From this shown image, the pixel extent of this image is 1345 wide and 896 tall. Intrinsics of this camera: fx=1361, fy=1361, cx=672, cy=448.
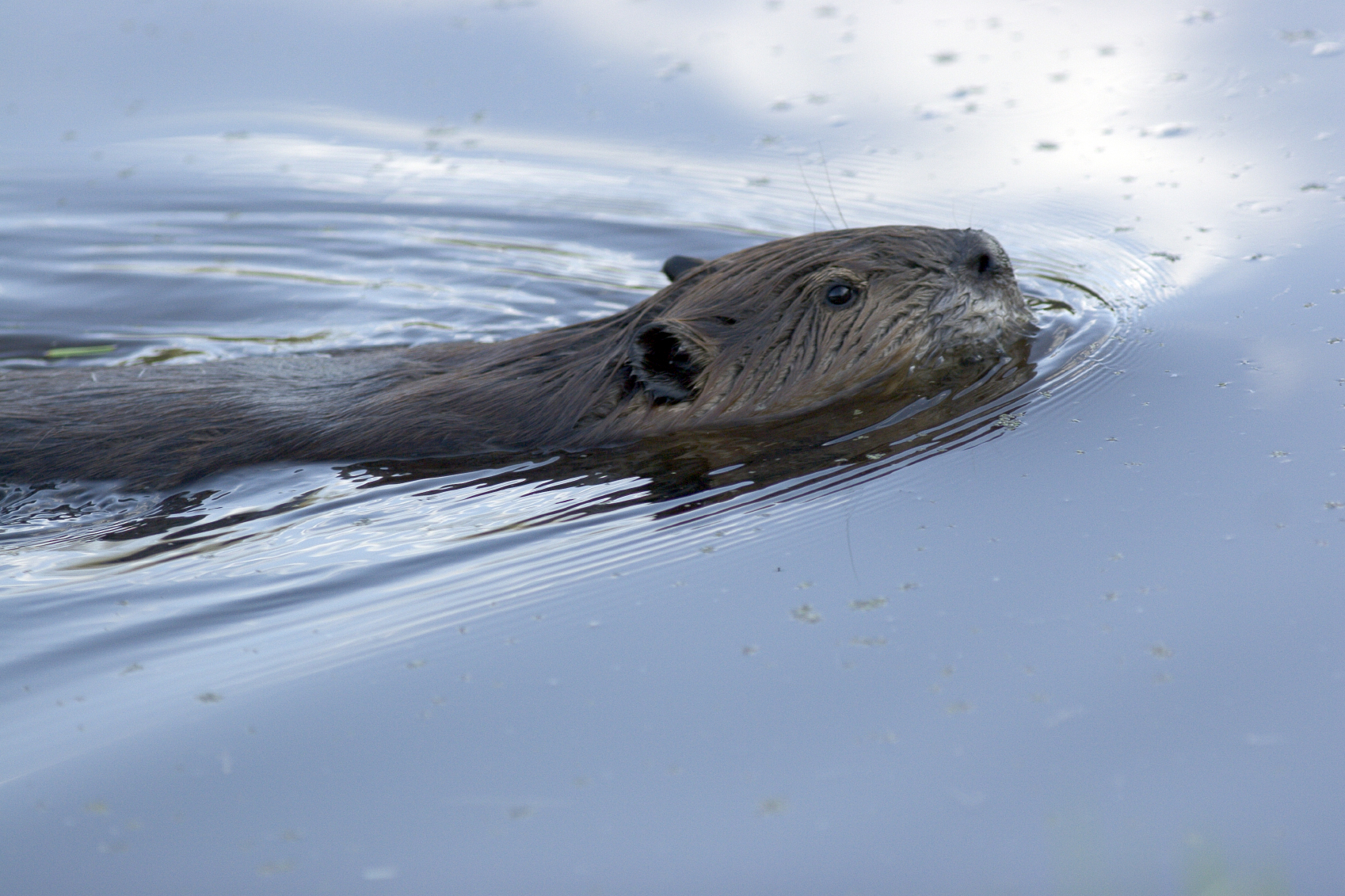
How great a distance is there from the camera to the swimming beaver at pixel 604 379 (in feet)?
15.1

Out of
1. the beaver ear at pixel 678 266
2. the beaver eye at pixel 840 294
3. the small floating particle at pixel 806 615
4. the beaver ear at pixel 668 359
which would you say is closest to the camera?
the small floating particle at pixel 806 615

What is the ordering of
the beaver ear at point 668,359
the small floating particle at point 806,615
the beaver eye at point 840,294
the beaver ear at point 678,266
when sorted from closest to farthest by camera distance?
the small floating particle at point 806,615 → the beaver ear at point 668,359 → the beaver eye at point 840,294 → the beaver ear at point 678,266

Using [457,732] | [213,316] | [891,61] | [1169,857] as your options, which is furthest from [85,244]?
[1169,857]

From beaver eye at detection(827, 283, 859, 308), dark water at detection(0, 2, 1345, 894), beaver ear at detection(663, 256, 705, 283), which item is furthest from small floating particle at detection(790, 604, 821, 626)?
beaver ear at detection(663, 256, 705, 283)

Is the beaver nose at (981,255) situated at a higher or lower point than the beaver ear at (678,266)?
lower

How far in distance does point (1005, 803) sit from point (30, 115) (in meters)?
8.55

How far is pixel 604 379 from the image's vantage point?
471 centimetres

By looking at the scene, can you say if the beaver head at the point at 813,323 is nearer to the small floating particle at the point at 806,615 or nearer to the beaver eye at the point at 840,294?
the beaver eye at the point at 840,294

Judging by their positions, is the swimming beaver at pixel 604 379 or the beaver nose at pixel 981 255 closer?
the swimming beaver at pixel 604 379

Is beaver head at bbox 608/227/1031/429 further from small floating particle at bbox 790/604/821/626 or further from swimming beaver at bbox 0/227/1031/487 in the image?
small floating particle at bbox 790/604/821/626

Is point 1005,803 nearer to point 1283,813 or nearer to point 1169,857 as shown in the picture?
point 1169,857

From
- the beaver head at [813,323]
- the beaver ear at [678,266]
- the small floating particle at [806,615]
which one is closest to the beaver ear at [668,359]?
the beaver head at [813,323]

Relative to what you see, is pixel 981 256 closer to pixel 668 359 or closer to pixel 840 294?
pixel 840 294

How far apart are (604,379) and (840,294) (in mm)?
890
